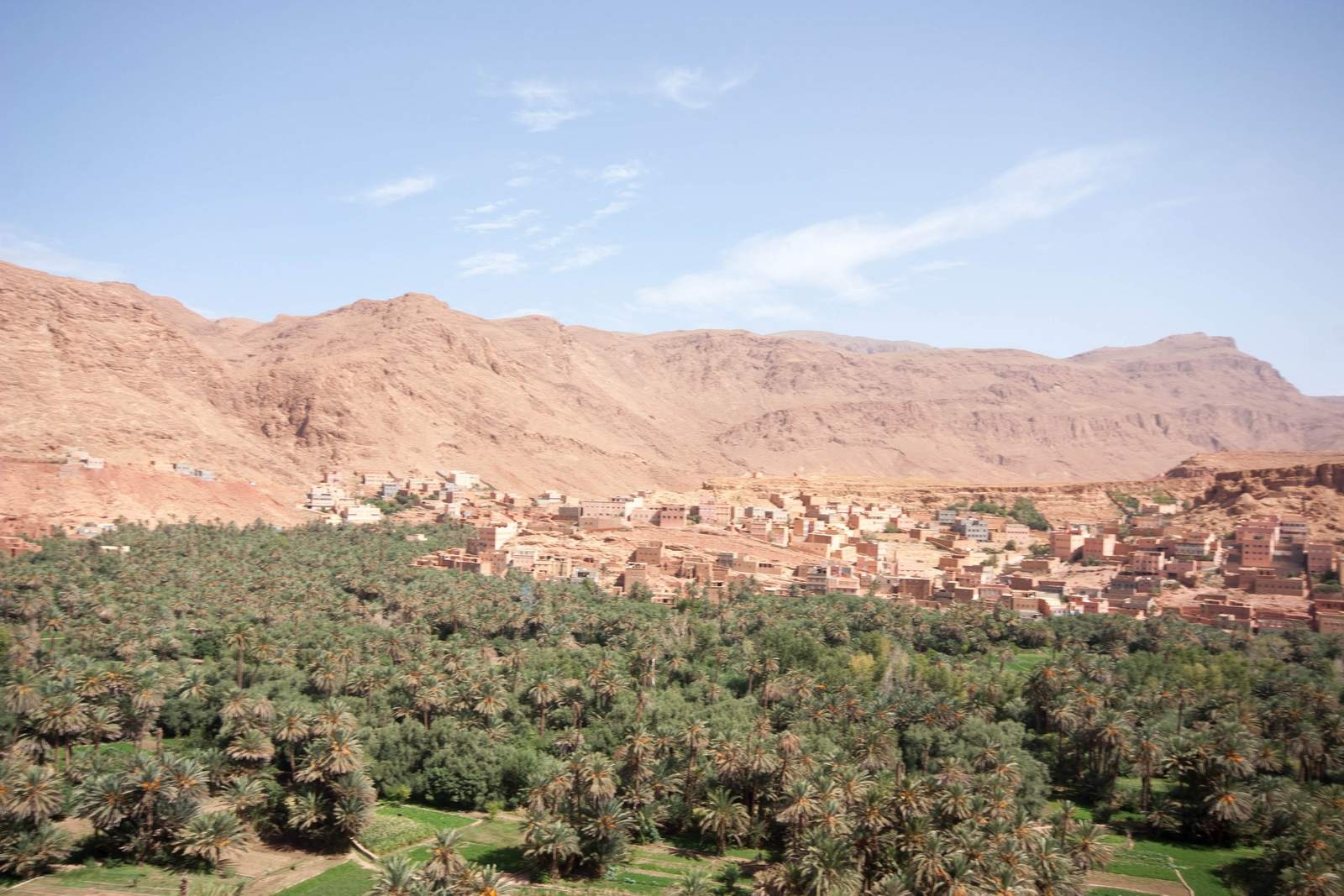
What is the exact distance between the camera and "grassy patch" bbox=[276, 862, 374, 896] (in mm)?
27875

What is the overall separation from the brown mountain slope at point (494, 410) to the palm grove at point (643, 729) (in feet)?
107

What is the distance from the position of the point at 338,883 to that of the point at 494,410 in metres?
94.4

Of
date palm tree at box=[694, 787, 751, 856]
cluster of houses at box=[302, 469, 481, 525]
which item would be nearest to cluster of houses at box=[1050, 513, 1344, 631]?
date palm tree at box=[694, 787, 751, 856]

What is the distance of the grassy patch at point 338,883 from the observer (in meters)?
27.9

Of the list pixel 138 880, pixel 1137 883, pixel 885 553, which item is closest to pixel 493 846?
pixel 138 880

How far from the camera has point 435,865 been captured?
25.1 meters

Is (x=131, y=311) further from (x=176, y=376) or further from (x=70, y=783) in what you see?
(x=70, y=783)

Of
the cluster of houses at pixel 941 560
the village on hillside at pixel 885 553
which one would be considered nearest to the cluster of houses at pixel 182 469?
the village on hillside at pixel 885 553

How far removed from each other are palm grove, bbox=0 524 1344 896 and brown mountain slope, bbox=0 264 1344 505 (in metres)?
32.6

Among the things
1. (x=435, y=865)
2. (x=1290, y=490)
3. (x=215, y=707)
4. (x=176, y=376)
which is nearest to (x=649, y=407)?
(x=176, y=376)

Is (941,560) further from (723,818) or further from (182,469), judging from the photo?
(182,469)

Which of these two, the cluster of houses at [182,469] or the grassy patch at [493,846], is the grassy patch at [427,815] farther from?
the cluster of houses at [182,469]

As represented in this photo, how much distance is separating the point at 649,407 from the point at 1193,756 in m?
143

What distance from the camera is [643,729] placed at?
115 ft
